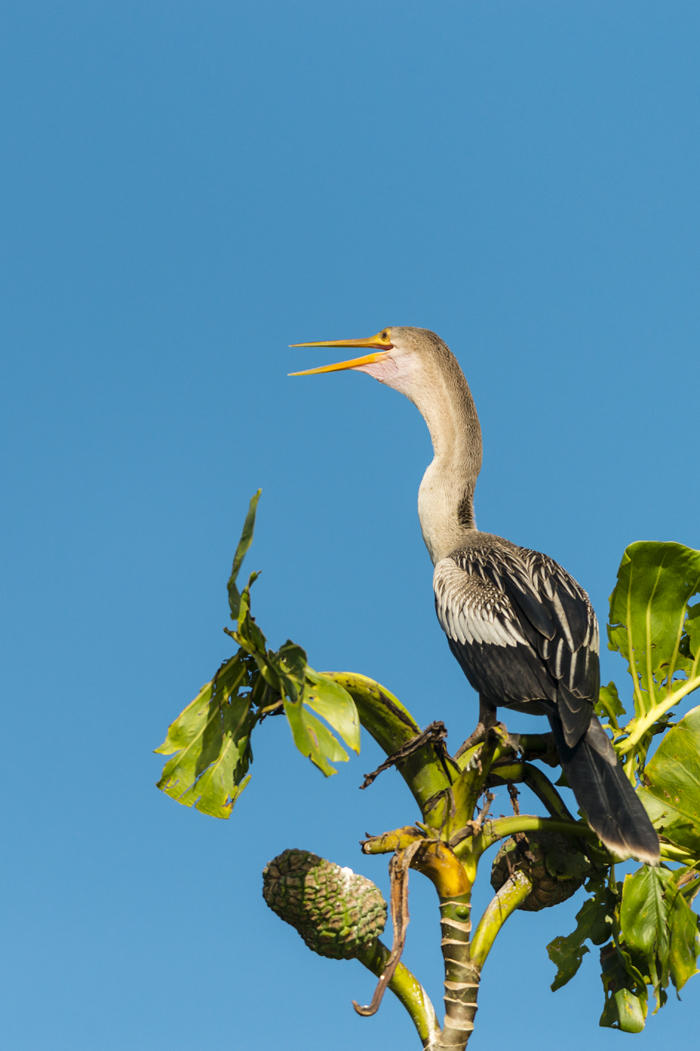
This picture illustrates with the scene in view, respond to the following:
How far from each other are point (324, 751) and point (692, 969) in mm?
1837

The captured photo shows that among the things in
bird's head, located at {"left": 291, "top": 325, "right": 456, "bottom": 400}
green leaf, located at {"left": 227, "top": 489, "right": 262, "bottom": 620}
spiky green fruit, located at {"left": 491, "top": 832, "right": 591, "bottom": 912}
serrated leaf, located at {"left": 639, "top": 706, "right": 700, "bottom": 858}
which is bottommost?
spiky green fruit, located at {"left": 491, "top": 832, "right": 591, "bottom": 912}

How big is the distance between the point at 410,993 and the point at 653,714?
142 cm

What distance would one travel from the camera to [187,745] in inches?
152

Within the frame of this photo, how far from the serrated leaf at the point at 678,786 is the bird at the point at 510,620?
1.46 ft

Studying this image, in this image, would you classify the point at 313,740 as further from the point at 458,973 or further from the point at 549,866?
the point at 549,866

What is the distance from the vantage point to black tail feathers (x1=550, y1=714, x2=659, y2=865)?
3.67 meters

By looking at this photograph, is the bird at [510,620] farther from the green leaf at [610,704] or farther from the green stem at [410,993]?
the green stem at [410,993]

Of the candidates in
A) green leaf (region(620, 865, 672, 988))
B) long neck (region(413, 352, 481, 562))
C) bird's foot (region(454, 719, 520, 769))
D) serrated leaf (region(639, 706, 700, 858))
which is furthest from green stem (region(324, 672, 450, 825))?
long neck (region(413, 352, 481, 562))

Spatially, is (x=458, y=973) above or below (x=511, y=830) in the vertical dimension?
below

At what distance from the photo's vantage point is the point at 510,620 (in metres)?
4.12

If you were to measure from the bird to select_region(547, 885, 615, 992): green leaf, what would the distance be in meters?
0.61

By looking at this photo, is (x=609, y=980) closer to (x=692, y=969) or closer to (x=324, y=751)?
(x=692, y=969)

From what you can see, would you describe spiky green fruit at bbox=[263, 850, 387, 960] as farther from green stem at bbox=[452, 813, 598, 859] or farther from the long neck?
the long neck

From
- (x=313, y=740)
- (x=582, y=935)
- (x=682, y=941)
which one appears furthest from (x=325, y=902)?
(x=682, y=941)
